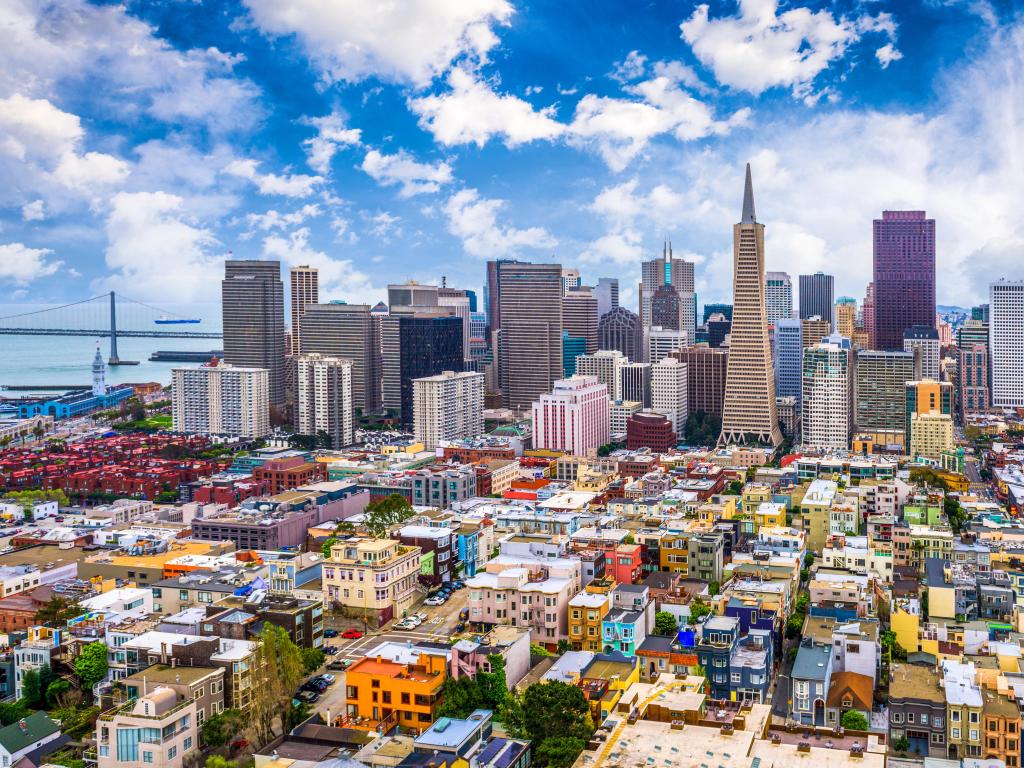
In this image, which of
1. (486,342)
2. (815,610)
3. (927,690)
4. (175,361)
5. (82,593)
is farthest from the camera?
(175,361)

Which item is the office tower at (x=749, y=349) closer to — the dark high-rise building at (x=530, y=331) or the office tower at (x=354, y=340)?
the dark high-rise building at (x=530, y=331)

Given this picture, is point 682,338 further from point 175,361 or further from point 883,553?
point 175,361

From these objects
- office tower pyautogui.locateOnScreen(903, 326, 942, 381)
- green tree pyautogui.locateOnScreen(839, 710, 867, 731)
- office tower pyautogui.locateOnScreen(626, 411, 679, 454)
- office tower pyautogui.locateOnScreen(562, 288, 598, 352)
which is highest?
office tower pyautogui.locateOnScreen(562, 288, 598, 352)

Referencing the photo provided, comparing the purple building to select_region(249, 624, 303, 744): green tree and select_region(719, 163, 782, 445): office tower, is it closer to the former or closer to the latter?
select_region(719, 163, 782, 445): office tower

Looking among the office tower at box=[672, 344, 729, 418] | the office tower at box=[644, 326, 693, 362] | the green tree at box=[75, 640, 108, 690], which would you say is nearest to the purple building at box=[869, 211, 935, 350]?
the office tower at box=[644, 326, 693, 362]

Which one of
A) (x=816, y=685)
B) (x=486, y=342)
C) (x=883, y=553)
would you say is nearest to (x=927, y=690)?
(x=816, y=685)

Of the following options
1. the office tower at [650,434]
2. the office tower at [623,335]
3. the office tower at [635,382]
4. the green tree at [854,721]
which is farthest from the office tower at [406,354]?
the green tree at [854,721]

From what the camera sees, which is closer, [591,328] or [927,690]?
[927,690]

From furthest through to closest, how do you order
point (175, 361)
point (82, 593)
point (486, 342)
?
point (175, 361) < point (486, 342) < point (82, 593)
